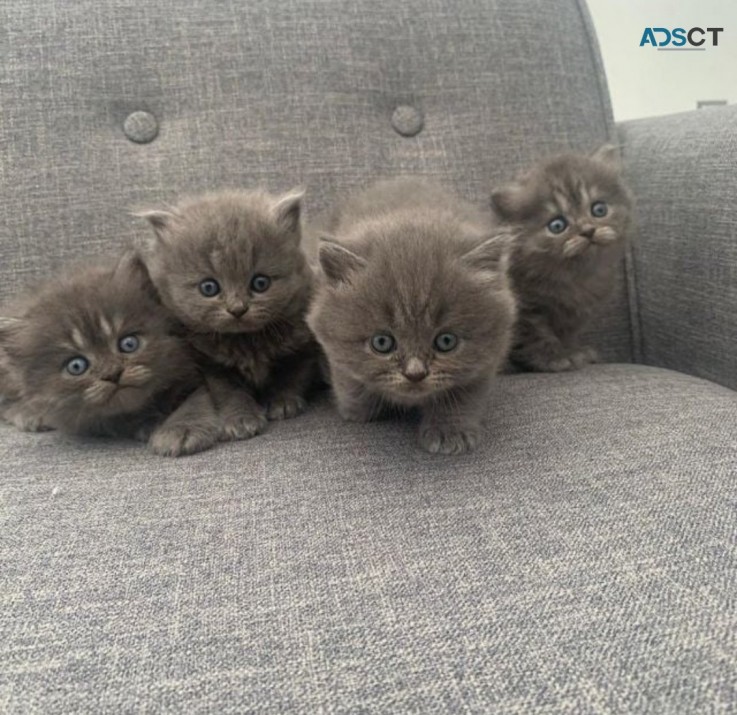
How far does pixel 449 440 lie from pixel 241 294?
49 centimetres

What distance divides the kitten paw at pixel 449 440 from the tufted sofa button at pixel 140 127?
1.02 metres

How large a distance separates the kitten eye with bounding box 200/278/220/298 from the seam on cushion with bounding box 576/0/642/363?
1.04 m

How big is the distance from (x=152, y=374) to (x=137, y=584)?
533 millimetres

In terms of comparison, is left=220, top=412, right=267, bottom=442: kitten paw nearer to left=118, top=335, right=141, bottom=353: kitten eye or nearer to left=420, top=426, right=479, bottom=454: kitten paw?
left=118, top=335, right=141, bottom=353: kitten eye

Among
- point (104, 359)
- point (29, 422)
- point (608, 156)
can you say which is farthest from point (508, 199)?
point (29, 422)

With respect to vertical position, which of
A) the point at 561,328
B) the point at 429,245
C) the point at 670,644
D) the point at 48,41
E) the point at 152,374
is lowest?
the point at 670,644

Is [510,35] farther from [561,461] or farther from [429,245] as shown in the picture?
[561,461]

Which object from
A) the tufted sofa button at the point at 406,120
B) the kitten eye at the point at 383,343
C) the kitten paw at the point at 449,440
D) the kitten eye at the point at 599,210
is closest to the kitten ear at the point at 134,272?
the kitten eye at the point at 383,343

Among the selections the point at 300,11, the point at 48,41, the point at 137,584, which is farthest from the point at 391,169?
the point at 137,584

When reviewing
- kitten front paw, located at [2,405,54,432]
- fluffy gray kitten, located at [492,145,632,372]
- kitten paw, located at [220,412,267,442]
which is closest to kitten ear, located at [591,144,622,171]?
fluffy gray kitten, located at [492,145,632,372]

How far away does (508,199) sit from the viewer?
59.1 inches

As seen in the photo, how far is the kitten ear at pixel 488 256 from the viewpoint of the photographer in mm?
1071

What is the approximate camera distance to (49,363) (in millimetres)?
1213

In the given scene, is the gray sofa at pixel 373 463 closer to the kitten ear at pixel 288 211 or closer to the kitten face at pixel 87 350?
the kitten face at pixel 87 350
